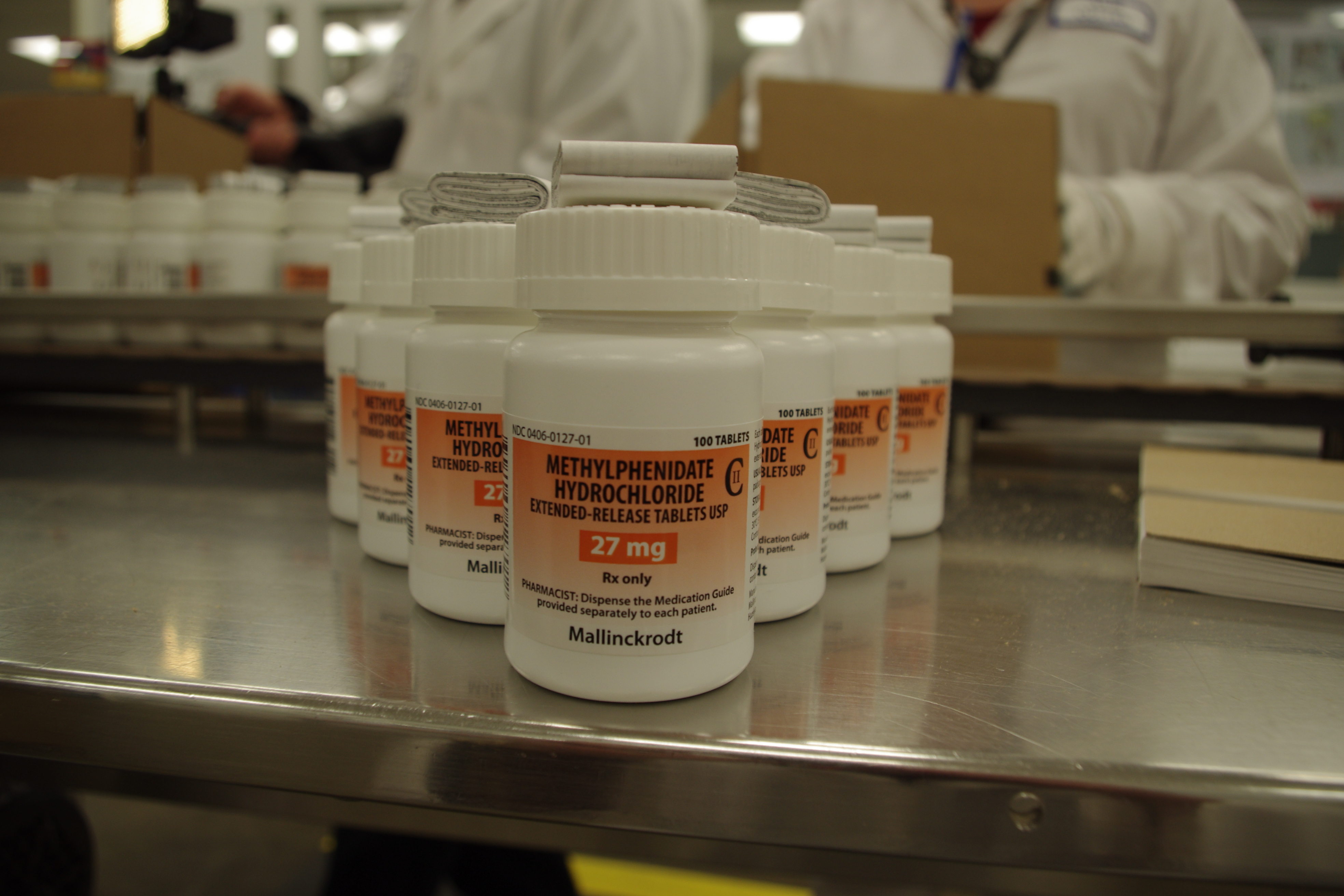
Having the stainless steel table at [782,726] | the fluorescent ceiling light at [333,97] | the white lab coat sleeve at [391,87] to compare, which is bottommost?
the stainless steel table at [782,726]

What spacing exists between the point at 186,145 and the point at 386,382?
3.65 ft

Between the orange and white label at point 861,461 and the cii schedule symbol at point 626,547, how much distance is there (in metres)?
0.20

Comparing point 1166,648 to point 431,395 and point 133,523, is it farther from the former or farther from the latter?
point 133,523

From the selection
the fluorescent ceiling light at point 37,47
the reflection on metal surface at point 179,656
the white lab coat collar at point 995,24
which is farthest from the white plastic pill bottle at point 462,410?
the fluorescent ceiling light at point 37,47

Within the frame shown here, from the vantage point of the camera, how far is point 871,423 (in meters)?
0.53

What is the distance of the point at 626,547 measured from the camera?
1.09ft

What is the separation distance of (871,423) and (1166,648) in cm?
21

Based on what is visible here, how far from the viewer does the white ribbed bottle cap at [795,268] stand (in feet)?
1.31

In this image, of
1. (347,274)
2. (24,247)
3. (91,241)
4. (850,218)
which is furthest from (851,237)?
(24,247)

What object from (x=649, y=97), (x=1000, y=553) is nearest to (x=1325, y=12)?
(x=649, y=97)

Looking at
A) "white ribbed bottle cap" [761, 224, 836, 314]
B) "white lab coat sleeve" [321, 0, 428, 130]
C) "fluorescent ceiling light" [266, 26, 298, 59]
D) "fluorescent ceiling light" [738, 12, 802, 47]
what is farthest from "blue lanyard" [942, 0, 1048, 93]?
"fluorescent ceiling light" [266, 26, 298, 59]

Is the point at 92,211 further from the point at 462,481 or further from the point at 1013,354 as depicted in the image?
the point at 1013,354

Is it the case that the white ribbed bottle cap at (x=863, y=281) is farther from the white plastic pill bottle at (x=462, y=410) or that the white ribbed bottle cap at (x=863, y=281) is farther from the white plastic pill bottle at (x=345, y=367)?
the white plastic pill bottle at (x=345, y=367)

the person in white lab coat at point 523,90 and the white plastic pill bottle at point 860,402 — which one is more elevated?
the person in white lab coat at point 523,90
